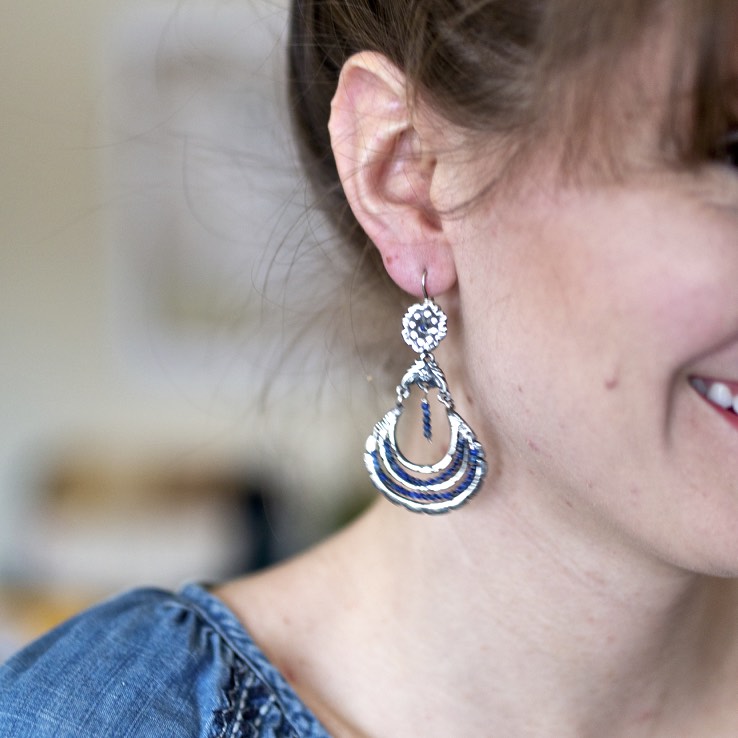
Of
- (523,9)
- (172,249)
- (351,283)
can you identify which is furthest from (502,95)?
(172,249)

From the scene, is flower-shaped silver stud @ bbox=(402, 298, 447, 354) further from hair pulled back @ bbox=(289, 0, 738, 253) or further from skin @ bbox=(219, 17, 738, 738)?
hair pulled back @ bbox=(289, 0, 738, 253)

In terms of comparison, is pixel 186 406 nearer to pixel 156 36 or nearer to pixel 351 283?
pixel 156 36

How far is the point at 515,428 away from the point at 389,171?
0.82 feet

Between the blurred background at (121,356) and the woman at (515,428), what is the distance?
1.55m

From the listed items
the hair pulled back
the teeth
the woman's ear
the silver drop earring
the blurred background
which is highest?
the hair pulled back

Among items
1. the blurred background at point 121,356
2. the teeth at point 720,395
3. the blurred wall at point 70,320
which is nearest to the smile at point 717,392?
the teeth at point 720,395

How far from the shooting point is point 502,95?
2.67 ft

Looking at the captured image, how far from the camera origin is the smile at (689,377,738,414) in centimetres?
78

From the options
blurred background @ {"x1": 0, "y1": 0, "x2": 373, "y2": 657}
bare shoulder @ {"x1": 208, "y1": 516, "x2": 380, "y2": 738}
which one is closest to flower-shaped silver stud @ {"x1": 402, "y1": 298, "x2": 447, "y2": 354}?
bare shoulder @ {"x1": 208, "y1": 516, "x2": 380, "y2": 738}

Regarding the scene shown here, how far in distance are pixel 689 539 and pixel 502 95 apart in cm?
37

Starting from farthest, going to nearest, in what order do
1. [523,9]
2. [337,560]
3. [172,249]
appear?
[172,249] → [337,560] → [523,9]

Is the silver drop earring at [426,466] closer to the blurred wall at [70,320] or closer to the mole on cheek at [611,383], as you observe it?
the mole on cheek at [611,383]

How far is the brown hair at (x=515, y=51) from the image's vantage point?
711mm

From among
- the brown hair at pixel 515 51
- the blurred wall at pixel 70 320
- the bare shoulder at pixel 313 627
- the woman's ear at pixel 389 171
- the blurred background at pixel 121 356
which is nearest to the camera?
the brown hair at pixel 515 51
